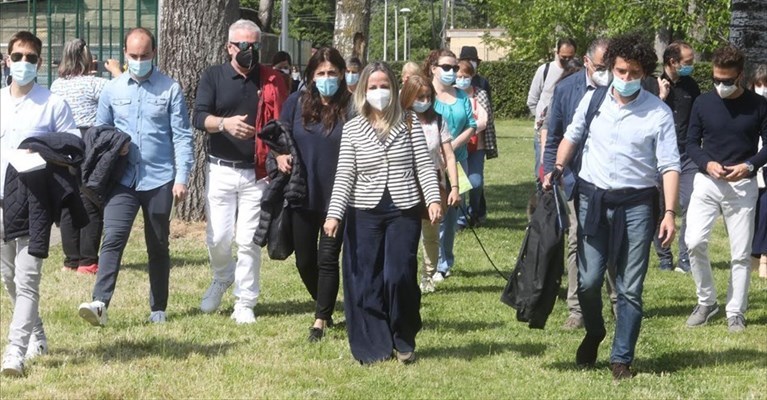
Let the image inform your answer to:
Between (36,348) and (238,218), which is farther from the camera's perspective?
(238,218)

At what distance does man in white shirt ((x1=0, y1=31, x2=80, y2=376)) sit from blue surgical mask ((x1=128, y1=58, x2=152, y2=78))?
0.99m

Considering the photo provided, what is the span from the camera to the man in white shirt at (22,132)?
301 inches

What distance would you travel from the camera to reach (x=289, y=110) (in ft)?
28.5

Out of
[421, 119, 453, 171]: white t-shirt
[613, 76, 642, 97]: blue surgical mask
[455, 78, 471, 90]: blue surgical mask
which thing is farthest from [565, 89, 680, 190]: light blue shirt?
[455, 78, 471, 90]: blue surgical mask

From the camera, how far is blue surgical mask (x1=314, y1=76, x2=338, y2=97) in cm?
848

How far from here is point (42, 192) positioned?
25.1 feet

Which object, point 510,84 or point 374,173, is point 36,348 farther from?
point 510,84

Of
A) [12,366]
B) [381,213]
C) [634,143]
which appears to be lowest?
[12,366]

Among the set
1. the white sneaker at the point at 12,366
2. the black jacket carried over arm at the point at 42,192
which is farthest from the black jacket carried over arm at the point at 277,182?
the white sneaker at the point at 12,366

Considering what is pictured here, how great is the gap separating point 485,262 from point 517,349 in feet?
13.9

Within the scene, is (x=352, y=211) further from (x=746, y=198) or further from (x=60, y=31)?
(x=60, y=31)

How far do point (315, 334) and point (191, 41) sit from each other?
612cm

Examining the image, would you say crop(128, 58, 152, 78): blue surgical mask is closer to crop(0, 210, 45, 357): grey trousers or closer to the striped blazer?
crop(0, 210, 45, 357): grey trousers

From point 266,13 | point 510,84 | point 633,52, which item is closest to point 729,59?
point 633,52
